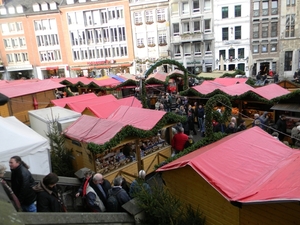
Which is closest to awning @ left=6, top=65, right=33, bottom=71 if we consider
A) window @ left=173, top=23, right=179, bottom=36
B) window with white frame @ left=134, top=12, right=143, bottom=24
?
window with white frame @ left=134, top=12, right=143, bottom=24

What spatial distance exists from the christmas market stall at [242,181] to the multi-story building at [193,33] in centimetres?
3274

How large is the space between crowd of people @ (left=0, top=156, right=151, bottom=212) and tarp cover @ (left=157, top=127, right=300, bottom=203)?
147 centimetres

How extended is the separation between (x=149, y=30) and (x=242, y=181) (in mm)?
38265

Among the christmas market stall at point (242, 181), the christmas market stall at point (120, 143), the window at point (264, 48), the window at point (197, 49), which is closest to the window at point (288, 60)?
the window at point (264, 48)

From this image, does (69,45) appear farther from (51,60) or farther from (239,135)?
(239,135)

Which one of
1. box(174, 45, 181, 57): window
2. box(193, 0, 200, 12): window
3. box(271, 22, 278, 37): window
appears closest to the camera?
box(271, 22, 278, 37): window

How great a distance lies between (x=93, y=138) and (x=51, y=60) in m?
42.7

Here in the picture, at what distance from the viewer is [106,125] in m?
8.71

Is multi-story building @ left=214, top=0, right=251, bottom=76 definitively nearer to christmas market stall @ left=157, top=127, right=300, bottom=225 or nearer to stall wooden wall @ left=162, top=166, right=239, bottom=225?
christmas market stall @ left=157, top=127, right=300, bottom=225

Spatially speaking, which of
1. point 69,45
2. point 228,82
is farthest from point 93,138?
point 69,45

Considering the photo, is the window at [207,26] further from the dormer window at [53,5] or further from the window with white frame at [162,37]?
the dormer window at [53,5]

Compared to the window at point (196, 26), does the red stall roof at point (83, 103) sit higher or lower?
lower

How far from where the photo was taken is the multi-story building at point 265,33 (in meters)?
33.8

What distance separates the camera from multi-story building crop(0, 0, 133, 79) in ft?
137
